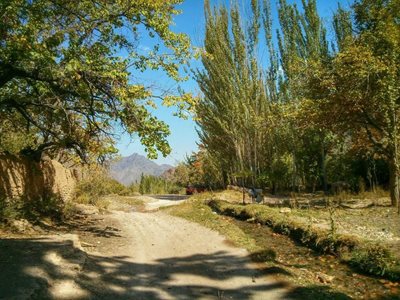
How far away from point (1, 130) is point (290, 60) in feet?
40.9

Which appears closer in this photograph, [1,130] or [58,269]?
[58,269]

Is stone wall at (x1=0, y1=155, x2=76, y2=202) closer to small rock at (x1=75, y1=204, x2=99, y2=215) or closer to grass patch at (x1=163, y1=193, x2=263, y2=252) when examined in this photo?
small rock at (x1=75, y1=204, x2=99, y2=215)

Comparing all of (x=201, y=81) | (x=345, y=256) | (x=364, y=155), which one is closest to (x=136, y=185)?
(x=201, y=81)

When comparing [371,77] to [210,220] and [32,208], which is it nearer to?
[210,220]

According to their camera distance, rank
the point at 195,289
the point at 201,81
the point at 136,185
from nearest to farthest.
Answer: the point at 195,289 < the point at 201,81 < the point at 136,185

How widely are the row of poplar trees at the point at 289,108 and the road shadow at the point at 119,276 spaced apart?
7135 mm

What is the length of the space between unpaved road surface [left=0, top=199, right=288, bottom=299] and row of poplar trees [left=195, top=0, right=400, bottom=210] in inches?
235

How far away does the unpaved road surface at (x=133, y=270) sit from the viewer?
18.6 ft

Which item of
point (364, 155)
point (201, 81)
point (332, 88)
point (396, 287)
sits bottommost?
point (396, 287)

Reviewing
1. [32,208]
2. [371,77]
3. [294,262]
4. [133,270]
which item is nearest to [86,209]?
[32,208]

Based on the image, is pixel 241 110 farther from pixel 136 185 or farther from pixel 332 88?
pixel 136 185

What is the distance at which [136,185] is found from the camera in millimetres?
35031

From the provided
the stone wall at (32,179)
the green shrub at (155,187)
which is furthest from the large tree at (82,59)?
the green shrub at (155,187)

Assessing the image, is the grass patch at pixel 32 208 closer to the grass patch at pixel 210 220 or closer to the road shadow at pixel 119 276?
the road shadow at pixel 119 276
